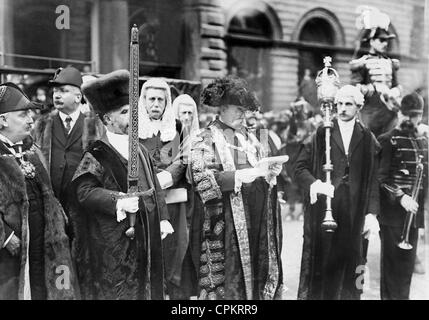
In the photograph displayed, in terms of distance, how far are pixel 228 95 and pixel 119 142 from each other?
754 millimetres

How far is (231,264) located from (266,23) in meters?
1.94

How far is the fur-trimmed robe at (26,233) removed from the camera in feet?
11.7

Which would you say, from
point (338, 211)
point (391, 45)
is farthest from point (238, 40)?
point (338, 211)

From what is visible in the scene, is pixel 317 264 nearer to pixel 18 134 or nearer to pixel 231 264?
pixel 231 264

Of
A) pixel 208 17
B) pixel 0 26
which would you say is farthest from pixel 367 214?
pixel 0 26

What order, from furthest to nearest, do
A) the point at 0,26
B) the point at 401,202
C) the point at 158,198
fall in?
the point at 401,202, the point at 0,26, the point at 158,198

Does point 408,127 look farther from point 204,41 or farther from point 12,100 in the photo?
point 12,100

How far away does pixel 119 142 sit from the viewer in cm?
376

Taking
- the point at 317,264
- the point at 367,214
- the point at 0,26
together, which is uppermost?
the point at 0,26

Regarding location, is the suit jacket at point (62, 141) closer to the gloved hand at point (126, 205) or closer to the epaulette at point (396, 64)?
the gloved hand at point (126, 205)

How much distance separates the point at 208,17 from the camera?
4684mm

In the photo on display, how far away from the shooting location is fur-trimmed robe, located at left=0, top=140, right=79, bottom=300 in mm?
3570
